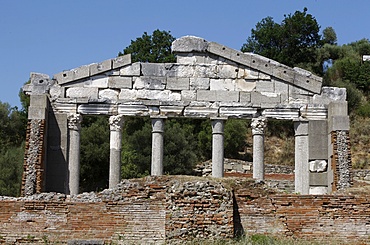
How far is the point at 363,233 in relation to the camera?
58.4 feet

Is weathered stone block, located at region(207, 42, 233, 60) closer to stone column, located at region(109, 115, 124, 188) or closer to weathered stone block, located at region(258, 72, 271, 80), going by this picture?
weathered stone block, located at region(258, 72, 271, 80)

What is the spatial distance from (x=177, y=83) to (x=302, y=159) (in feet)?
19.0

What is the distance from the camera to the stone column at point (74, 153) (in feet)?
90.6

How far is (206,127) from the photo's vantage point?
48562 millimetres

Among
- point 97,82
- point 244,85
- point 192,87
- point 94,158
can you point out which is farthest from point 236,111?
point 94,158

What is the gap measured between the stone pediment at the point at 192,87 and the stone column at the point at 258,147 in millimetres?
366

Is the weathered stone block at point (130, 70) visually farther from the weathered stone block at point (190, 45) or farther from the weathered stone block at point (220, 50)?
the weathered stone block at point (220, 50)

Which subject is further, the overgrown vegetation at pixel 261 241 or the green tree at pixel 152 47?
the green tree at pixel 152 47

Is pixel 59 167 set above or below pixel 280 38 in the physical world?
below

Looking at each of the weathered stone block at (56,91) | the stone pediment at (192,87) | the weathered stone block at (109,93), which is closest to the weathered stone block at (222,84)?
the stone pediment at (192,87)

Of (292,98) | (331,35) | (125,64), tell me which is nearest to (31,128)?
(125,64)

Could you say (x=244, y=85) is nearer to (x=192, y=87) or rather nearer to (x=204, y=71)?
(x=204, y=71)

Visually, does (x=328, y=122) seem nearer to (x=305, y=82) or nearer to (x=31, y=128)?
(x=305, y=82)

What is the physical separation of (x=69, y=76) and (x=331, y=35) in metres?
47.2
